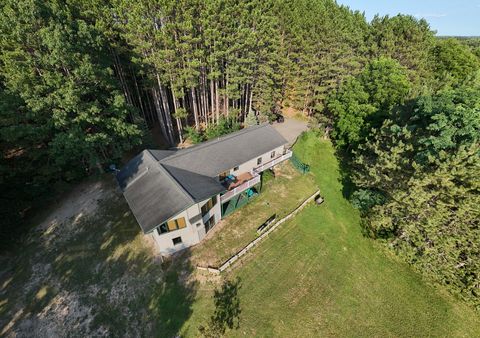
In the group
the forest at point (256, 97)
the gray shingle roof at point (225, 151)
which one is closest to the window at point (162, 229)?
the gray shingle roof at point (225, 151)

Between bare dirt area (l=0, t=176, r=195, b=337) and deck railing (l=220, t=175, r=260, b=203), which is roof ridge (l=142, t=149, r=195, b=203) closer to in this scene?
deck railing (l=220, t=175, r=260, b=203)

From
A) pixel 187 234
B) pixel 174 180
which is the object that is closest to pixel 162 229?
pixel 187 234

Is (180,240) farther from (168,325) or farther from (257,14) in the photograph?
(257,14)

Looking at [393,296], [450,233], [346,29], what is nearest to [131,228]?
[393,296]

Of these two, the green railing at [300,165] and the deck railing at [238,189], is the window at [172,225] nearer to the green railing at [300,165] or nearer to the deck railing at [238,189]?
the deck railing at [238,189]

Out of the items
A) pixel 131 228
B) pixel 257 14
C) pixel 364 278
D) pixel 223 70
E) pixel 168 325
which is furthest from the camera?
pixel 223 70
